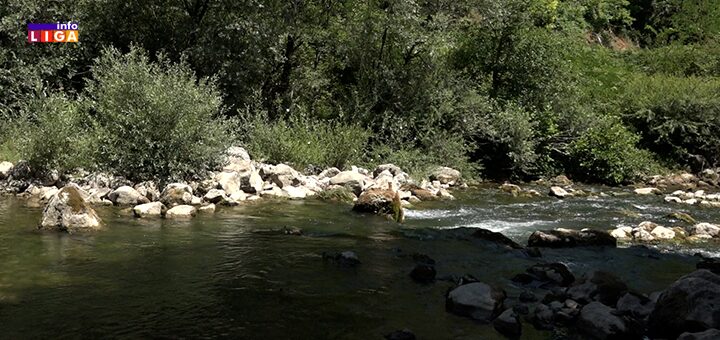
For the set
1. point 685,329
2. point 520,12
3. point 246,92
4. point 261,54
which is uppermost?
point 520,12

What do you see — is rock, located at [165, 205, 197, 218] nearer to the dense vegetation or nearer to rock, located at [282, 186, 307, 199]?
the dense vegetation

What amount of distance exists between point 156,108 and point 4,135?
20.9ft

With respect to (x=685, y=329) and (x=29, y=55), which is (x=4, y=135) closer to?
(x=29, y=55)

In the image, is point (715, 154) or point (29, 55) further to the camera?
point (715, 154)

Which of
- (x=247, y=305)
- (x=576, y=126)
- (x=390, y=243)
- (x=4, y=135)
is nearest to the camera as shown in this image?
(x=247, y=305)

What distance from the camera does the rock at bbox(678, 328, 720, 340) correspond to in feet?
18.0

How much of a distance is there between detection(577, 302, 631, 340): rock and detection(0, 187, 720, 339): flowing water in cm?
48

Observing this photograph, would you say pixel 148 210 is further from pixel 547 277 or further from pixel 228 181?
pixel 547 277

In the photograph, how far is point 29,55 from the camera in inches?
798

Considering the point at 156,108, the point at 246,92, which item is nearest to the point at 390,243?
the point at 156,108

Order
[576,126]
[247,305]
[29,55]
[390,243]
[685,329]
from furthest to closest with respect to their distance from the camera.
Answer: [576,126]
[29,55]
[390,243]
[247,305]
[685,329]

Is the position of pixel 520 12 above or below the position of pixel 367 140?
above

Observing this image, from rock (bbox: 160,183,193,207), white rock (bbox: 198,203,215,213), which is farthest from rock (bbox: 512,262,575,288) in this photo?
rock (bbox: 160,183,193,207)

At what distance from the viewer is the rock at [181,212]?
12547 mm
